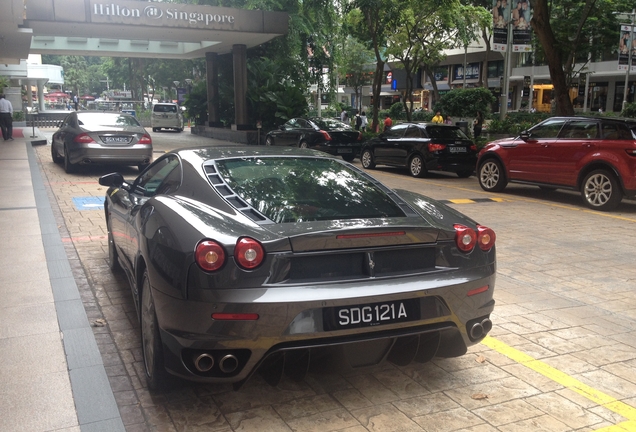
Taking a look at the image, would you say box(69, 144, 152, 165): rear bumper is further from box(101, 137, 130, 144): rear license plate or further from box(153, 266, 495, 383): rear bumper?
box(153, 266, 495, 383): rear bumper

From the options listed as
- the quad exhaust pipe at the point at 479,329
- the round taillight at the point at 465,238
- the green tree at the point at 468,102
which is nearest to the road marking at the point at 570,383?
the quad exhaust pipe at the point at 479,329

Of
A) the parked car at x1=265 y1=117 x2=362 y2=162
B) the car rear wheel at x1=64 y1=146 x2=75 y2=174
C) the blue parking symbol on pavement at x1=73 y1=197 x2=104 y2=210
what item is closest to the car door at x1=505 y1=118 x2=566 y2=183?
the parked car at x1=265 y1=117 x2=362 y2=162

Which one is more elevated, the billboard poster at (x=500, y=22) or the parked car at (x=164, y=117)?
the billboard poster at (x=500, y=22)

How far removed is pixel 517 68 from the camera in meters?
51.3

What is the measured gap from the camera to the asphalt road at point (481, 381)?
3.50 metres

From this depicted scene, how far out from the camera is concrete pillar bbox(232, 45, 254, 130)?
2711 centimetres

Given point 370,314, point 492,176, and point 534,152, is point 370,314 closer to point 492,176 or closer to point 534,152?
point 534,152

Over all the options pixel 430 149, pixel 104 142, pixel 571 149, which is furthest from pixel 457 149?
pixel 104 142

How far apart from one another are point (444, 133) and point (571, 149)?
5169 mm

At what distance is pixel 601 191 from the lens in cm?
1119

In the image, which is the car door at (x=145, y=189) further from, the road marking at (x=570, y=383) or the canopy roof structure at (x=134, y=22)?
the canopy roof structure at (x=134, y=22)

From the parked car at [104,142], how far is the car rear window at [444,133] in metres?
7.34

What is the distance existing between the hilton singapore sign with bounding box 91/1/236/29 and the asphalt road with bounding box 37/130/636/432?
1551 cm

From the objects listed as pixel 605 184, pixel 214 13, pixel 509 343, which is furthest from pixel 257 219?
pixel 214 13
